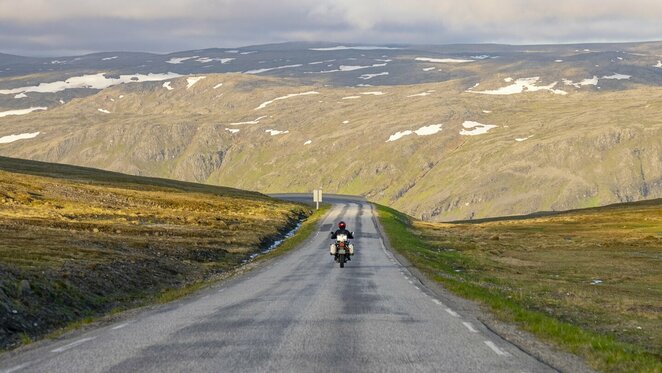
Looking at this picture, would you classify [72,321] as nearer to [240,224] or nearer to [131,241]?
[131,241]

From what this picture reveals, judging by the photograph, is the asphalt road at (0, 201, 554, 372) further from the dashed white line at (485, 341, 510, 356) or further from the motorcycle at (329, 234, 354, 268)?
the motorcycle at (329, 234, 354, 268)

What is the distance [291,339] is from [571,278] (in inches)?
1144

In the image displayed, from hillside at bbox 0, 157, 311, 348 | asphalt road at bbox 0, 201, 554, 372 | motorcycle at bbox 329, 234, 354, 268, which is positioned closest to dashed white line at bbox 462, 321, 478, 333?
asphalt road at bbox 0, 201, 554, 372

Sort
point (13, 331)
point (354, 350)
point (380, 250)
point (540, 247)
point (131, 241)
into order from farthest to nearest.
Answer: point (540, 247), point (380, 250), point (131, 241), point (13, 331), point (354, 350)

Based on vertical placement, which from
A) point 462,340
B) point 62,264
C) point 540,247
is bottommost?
point 540,247

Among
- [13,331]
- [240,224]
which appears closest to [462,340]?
[13,331]

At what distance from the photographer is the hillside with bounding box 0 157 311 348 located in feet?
77.7

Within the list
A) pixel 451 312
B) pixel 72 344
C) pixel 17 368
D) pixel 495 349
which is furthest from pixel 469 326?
pixel 17 368

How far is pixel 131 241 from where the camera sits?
48.2 m

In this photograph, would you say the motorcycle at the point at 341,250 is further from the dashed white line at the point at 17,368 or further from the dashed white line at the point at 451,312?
the dashed white line at the point at 17,368

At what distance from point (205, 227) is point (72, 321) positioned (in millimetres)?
46454

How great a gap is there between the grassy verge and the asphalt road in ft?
5.44

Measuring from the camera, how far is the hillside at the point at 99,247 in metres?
23.7

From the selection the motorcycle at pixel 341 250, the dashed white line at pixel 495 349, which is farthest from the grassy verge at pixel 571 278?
the motorcycle at pixel 341 250
